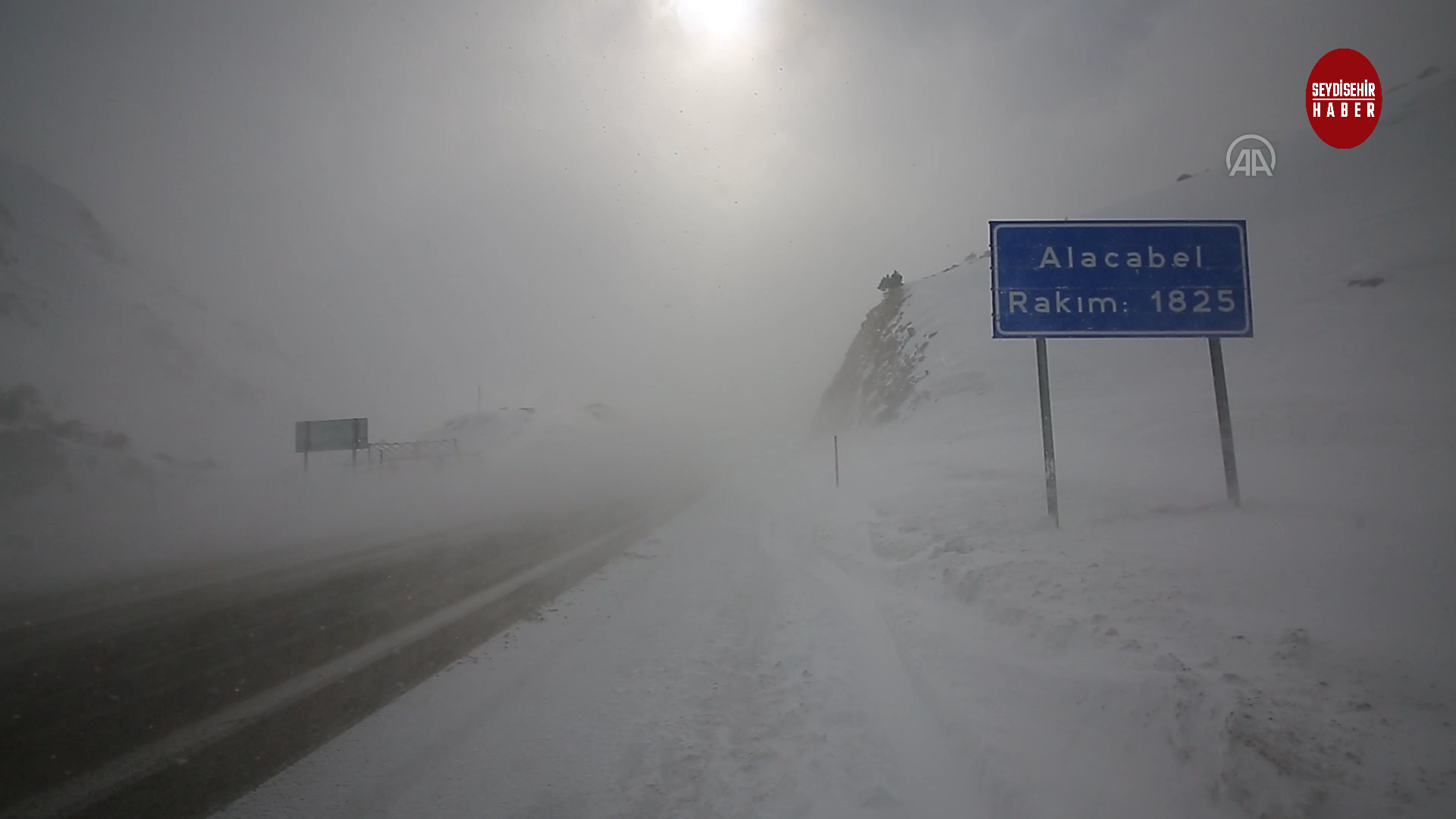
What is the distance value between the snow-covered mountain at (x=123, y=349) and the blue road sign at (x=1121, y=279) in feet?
109

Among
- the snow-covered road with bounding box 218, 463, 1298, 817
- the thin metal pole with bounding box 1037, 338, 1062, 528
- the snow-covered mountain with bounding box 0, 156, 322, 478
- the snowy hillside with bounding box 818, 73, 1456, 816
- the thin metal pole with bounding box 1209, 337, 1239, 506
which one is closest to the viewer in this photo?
the snowy hillside with bounding box 818, 73, 1456, 816

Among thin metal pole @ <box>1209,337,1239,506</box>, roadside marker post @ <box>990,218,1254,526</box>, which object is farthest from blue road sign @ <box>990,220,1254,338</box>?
thin metal pole @ <box>1209,337,1239,506</box>

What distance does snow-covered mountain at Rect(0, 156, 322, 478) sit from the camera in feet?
86.7

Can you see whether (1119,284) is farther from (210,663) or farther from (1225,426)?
(210,663)

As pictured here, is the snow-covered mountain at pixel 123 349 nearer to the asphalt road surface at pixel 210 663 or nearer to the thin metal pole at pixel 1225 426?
the asphalt road surface at pixel 210 663

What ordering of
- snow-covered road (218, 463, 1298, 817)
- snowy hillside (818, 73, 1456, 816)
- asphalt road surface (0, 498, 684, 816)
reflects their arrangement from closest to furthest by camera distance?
1. snowy hillside (818, 73, 1456, 816)
2. snow-covered road (218, 463, 1298, 817)
3. asphalt road surface (0, 498, 684, 816)

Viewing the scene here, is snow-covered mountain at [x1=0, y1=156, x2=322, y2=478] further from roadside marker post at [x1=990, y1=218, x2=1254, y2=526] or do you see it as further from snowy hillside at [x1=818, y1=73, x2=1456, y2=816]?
roadside marker post at [x1=990, y1=218, x2=1254, y2=526]

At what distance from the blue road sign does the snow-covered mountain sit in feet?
109

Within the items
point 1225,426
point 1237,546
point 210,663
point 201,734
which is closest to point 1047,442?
point 1225,426

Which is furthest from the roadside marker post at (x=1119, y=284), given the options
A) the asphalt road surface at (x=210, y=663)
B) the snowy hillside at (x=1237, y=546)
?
the asphalt road surface at (x=210, y=663)

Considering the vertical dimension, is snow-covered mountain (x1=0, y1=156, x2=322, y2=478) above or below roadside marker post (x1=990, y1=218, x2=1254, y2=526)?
above

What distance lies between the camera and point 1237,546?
5941 millimetres

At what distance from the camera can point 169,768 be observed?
356 cm

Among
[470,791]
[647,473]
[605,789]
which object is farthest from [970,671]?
[647,473]
